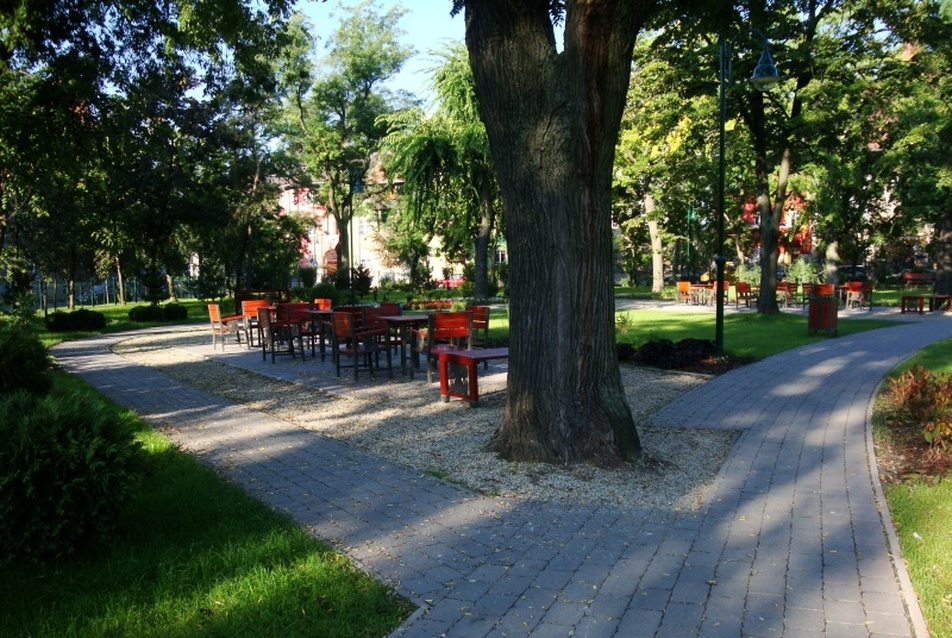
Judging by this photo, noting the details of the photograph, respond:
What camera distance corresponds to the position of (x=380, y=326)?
1270 centimetres

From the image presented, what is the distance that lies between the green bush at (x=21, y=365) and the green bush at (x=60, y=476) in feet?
13.2

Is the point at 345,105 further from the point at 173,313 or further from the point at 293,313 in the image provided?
the point at 293,313

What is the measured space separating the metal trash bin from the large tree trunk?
13065mm

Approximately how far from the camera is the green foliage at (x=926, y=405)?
648cm

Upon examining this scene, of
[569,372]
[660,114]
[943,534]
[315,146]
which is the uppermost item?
[315,146]

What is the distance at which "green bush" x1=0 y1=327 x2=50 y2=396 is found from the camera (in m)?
7.75

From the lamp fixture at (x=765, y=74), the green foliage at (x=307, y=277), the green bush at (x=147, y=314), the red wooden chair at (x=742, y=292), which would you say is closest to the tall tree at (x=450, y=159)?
the red wooden chair at (x=742, y=292)

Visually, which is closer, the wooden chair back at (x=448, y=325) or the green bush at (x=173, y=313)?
the wooden chair back at (x=448, y=325)

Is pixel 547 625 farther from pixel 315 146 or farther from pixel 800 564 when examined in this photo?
pixel 315 146

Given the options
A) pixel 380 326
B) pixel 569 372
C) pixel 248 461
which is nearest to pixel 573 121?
pixel 569 372

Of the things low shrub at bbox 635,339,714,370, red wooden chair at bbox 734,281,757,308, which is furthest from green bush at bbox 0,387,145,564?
red wooden chair at bbox 734,281,757,308

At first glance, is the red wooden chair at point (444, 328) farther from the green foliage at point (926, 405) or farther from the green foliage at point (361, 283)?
the green foliage at point (361, 283)

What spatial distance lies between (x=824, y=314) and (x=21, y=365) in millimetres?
16383

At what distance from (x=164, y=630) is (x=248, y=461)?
3381mm
